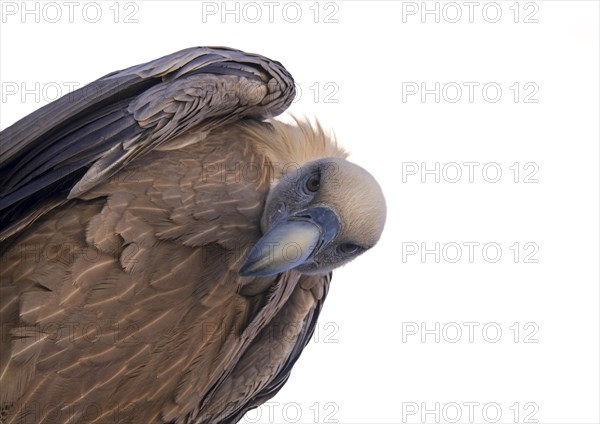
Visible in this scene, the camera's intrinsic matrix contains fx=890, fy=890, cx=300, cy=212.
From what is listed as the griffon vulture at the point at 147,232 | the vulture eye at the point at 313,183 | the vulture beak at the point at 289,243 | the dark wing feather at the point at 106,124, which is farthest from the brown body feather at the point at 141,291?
the vulture beak at the point at 289,243

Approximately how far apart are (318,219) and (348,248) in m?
0.24

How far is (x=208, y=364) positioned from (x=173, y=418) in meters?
0.27

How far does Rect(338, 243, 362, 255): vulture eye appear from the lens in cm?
344

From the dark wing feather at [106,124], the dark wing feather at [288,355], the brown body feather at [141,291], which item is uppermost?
the dark wing feather at [106,124]

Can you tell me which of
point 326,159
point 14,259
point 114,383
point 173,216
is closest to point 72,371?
point 114,383

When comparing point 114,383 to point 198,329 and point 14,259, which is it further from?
point 14,259

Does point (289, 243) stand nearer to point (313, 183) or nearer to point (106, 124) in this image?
point (313, 183)

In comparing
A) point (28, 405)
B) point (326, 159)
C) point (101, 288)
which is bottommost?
point (28, 405)

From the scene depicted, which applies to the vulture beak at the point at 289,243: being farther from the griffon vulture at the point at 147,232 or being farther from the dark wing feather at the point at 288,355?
the dark wing feather at the point at 288,355

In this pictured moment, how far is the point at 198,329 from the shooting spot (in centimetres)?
359

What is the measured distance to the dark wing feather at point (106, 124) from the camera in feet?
10.9

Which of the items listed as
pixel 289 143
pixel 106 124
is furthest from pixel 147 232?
pixel 289 143

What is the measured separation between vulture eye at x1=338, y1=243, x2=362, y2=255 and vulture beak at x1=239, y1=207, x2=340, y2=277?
0.50 feet

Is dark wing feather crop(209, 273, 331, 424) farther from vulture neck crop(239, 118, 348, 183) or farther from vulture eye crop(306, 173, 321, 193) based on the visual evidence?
vulture eye crop(306, 173, 321, 193)
